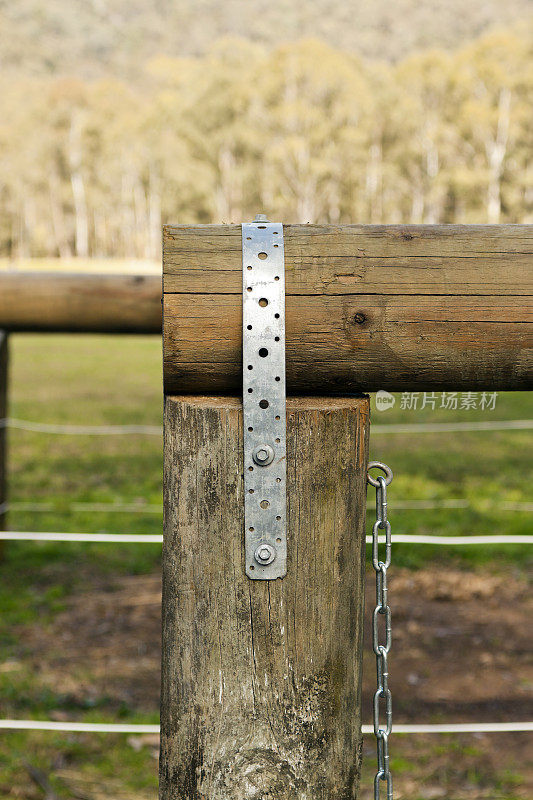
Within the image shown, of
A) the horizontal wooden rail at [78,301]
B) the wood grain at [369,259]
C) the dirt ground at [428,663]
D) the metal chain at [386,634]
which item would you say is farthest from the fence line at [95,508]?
the wood grain at [369,259]

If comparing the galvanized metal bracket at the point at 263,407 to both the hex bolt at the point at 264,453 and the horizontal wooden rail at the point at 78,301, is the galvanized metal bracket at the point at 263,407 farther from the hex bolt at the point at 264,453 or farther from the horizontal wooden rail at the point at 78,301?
the horizontal wooden rail at the point at 78,301

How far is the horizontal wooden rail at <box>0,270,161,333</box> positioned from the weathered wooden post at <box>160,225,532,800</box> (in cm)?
240

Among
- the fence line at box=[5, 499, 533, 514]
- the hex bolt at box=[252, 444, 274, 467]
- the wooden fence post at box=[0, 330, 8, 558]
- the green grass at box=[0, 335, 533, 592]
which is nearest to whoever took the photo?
the hex bolt at box=[252, 444, 274, 467]

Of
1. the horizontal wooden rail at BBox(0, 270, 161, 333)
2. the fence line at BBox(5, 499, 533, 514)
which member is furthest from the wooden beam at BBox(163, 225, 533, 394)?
the fence line at BBox(5, 499, 533, 514)

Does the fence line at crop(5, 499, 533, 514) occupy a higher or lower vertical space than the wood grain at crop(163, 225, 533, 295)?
lower

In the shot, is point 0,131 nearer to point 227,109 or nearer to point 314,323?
point 227,109

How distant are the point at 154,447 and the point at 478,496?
2947mm

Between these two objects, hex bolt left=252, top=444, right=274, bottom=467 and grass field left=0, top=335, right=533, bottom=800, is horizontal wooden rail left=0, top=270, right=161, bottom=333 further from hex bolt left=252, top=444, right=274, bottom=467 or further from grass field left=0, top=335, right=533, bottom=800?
hex bolt left=252, top=444, right=274, bottom=467

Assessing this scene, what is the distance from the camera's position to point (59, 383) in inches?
441

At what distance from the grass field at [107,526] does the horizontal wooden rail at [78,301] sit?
1.33 meters

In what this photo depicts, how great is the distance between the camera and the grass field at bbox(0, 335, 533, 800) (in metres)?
2.52

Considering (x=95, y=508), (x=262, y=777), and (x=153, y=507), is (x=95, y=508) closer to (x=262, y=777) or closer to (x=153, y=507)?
(x=153, y=507)

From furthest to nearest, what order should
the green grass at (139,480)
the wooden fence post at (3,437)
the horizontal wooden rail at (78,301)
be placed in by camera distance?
the green grass at (139,480), the wooden fence post at (3,437), the horizontal wooden rail at (78,301)

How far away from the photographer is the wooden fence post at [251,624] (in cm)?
105
